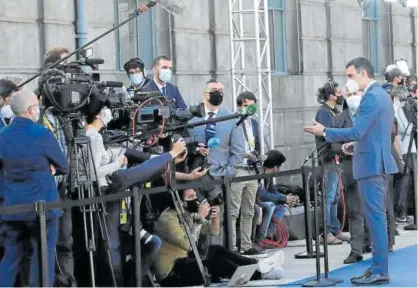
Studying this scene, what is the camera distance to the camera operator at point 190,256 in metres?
12.6

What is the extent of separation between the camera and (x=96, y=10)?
18.6m

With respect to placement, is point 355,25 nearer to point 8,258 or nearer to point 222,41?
point 222,41

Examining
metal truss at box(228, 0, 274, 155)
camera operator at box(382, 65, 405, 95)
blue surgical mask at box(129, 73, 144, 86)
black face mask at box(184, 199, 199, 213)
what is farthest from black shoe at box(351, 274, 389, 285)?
metal truss at box(228, 0, 274, 155)

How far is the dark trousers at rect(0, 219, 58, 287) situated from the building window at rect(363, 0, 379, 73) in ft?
55.4

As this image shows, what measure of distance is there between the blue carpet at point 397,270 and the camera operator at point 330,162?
112cm

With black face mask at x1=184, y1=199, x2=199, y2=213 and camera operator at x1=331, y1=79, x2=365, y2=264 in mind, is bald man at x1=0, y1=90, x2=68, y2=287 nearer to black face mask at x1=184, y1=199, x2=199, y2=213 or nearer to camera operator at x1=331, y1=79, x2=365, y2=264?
black face mask at x1=184, y1=199, x2=199, y2=213

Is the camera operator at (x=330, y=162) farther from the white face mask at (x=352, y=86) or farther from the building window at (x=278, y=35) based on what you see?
the building window at (x=278, y=35)

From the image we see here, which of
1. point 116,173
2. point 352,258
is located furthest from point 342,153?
point 116,173

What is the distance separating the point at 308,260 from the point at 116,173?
339cm

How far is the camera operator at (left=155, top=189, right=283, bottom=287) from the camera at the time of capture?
1265 cm

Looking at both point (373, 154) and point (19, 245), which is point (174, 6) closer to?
point (373, 154)

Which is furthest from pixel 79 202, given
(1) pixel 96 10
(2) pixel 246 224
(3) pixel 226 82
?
(3) pixel 226 82

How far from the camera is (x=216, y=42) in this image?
21.5 m

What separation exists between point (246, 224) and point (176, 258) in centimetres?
276
